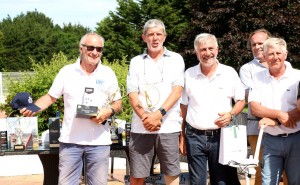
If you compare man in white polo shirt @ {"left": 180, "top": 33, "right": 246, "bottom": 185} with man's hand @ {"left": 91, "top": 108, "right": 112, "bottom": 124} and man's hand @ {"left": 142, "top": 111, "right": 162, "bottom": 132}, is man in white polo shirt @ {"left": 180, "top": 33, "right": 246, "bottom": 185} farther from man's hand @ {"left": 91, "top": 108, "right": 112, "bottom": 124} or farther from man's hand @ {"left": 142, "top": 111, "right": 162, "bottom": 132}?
man's hand @ {"left": 91, "top": 108, "right": 112, "bottom": 124}

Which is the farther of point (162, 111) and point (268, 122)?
point (162, 111)

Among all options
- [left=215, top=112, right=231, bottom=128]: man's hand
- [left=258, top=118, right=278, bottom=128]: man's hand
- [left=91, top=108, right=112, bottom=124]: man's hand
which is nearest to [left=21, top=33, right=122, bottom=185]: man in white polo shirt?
[left=91, top=108, right=112, bottom=124]: man's hand

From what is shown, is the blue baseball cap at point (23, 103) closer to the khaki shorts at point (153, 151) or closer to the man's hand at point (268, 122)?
the khaki shorts at point (153, 151)

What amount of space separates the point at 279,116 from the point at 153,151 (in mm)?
1253

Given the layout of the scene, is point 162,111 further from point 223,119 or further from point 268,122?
point 268,122

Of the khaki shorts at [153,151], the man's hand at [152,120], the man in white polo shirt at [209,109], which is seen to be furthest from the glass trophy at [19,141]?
the man in white polo shirt at [209,109]

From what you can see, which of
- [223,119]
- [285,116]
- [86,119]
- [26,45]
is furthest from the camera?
[26,45]

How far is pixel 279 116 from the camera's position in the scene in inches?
173

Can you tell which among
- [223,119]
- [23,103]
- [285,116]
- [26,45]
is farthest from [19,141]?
[26,45]

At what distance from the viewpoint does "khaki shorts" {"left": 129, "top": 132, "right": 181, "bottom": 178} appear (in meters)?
4.86

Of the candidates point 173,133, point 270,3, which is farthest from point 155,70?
point 270,3

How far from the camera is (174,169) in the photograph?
4.95 m

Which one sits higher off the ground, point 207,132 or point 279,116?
point 279,116

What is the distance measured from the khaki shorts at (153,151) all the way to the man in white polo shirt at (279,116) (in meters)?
0.85
